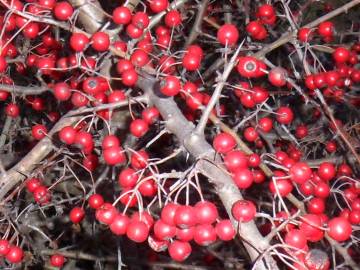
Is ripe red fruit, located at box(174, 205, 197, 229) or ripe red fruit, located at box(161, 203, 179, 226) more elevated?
ripe red fruit, located at box(174, 205, 197, 229)

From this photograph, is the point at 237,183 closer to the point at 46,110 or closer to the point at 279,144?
the point at 279,144

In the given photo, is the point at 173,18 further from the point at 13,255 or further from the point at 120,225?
the point at 13,255

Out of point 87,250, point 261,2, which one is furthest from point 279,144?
point 87,250

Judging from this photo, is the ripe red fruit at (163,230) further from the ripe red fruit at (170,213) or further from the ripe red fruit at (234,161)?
the ripe red fruit at (234,161)

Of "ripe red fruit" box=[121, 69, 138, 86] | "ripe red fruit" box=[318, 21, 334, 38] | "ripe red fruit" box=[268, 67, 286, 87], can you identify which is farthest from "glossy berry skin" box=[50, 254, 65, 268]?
"ripe red fruit" box=[318, 21, 334, 38]

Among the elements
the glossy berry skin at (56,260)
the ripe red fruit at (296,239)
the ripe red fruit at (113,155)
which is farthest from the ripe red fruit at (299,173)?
the glossy berry skin at (56,260)

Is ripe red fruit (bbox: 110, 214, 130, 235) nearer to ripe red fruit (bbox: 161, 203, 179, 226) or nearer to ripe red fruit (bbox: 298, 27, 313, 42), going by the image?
ripe red fruit (bbox: 161, 203, 179, 226)
